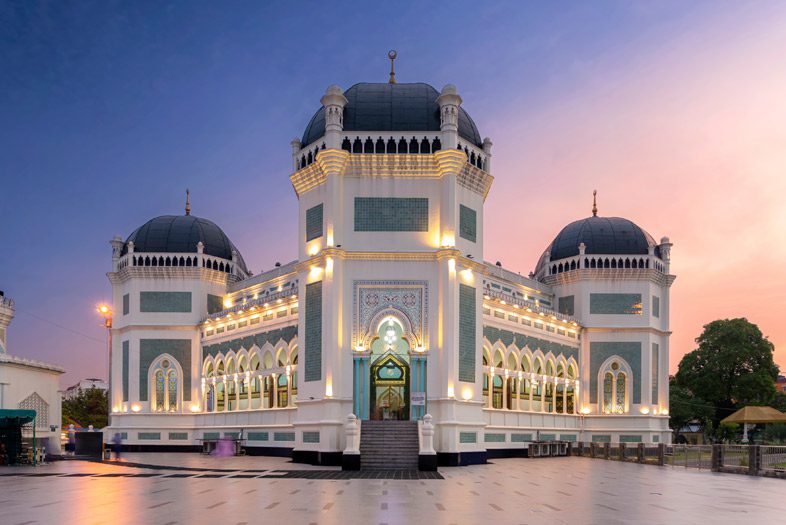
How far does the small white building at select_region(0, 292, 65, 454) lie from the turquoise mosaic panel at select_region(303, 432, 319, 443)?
1220cm

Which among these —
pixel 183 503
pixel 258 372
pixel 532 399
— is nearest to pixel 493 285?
pixel 532 399

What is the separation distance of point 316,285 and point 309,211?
12.4 ft

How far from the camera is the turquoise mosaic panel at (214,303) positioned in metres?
53.7

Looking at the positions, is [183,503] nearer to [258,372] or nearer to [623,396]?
[258,372]

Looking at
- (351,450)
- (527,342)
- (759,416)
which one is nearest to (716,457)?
(759,416)

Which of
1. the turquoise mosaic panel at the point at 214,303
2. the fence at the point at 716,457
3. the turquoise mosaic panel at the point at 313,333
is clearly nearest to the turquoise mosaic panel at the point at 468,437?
the turquoise mosaic panel at the point at 313,333

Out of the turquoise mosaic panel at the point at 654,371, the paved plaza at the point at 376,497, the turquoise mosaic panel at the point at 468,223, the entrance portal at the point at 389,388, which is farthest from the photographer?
the turquoise mosaic panel at the point at 654,371

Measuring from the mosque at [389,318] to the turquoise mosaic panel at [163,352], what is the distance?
9cm

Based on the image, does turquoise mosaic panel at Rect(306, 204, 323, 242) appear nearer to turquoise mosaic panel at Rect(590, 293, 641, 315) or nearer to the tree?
turquoise mosaic panel at Rect(590, 293, 641, 315)

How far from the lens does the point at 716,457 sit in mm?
33469

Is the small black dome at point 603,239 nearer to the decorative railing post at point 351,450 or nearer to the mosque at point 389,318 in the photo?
the mosque at point 389,318

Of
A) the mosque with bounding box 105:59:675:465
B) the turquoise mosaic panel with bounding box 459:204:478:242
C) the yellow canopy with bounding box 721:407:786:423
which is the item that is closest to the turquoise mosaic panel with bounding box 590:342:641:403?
the mosque with bounding box 105:59:675:465

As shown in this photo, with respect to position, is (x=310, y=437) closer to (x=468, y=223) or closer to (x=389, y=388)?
(x=389, y=388)

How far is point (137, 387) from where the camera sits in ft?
171
